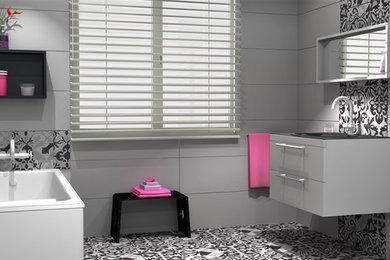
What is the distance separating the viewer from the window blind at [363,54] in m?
3.62

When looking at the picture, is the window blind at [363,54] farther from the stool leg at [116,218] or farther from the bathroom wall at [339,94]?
the stool leg at [116,218]

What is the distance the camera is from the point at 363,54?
3.79m

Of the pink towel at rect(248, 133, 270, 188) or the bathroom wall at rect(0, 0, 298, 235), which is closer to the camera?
the bathroom wall at rect(0, 0, 298, 235)

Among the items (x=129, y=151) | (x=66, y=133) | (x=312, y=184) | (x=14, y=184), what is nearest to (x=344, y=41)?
(x=312, y=184)

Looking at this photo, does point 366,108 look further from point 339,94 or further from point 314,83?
point 314,83

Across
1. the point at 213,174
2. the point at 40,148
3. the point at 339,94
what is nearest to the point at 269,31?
the point at 339,94

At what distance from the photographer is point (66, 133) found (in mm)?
4230

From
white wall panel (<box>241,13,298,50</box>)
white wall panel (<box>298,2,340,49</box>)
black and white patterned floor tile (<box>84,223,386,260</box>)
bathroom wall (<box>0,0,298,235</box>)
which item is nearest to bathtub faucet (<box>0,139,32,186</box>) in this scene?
bathroom wall (<box>0,0,298,235</box>)

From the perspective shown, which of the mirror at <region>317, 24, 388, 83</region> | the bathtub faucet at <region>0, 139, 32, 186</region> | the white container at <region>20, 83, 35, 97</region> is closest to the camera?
the mirror at <region>317, 24, 388, 83</region>

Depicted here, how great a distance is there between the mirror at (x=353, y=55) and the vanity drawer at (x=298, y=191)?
884mm

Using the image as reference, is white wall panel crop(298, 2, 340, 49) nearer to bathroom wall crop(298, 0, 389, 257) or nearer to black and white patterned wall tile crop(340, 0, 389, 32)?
bathroom wall crop(298, 0, 389, 257)

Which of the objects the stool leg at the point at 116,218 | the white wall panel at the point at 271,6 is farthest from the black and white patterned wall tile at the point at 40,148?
the white wall panel at the point at 271,6

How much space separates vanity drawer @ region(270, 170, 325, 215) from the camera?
347 centimetres

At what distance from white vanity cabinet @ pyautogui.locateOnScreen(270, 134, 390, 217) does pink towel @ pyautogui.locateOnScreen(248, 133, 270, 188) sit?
1.05 m
